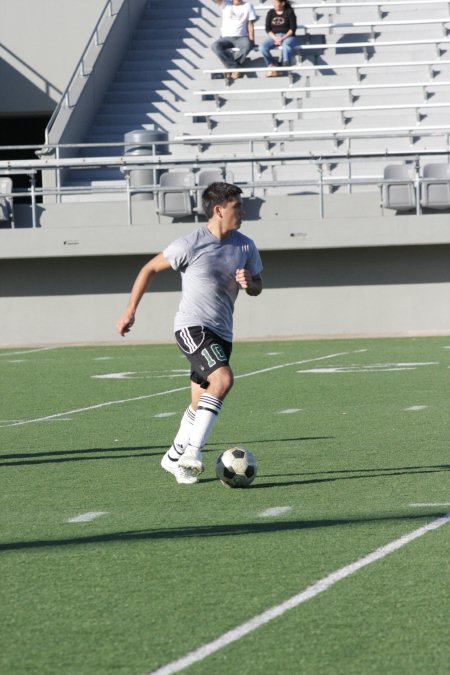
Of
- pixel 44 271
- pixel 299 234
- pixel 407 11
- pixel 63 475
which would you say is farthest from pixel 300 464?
pixel 407 11

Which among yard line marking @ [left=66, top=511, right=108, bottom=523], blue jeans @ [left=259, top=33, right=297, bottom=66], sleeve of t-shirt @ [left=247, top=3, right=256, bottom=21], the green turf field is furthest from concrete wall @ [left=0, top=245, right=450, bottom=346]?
yard line marking @ [left=66, top=511, right=108, bottom=523]

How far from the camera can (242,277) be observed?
26.1ft

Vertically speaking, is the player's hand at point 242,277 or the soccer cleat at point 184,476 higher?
the player's hand at point 242,277

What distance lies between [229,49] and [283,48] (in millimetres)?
1290

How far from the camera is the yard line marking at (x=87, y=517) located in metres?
6.96

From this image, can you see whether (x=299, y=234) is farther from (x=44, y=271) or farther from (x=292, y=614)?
(x=292, y=614)

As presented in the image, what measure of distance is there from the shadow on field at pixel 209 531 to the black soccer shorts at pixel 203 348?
1.52 metres

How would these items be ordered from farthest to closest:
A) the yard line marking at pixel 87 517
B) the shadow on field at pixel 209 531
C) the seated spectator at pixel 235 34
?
the seated spectator at pixel 235 34
the yard line marking at pixel 87 517
the shadow on field at pixel 209 531

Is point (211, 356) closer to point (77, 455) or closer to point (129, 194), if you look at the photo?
point (77, 455)

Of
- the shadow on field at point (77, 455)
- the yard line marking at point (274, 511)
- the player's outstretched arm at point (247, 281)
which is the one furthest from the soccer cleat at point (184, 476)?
the shadow on field at point (77, 455)

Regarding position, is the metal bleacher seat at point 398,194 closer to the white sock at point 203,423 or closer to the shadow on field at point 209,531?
the white sock at point 203,423

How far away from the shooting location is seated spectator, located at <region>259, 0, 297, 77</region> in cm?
2836

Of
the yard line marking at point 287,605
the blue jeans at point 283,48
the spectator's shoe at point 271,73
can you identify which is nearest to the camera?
the yard line marking at point 287,605

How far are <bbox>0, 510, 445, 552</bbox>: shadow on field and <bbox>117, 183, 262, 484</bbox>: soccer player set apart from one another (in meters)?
1.35
